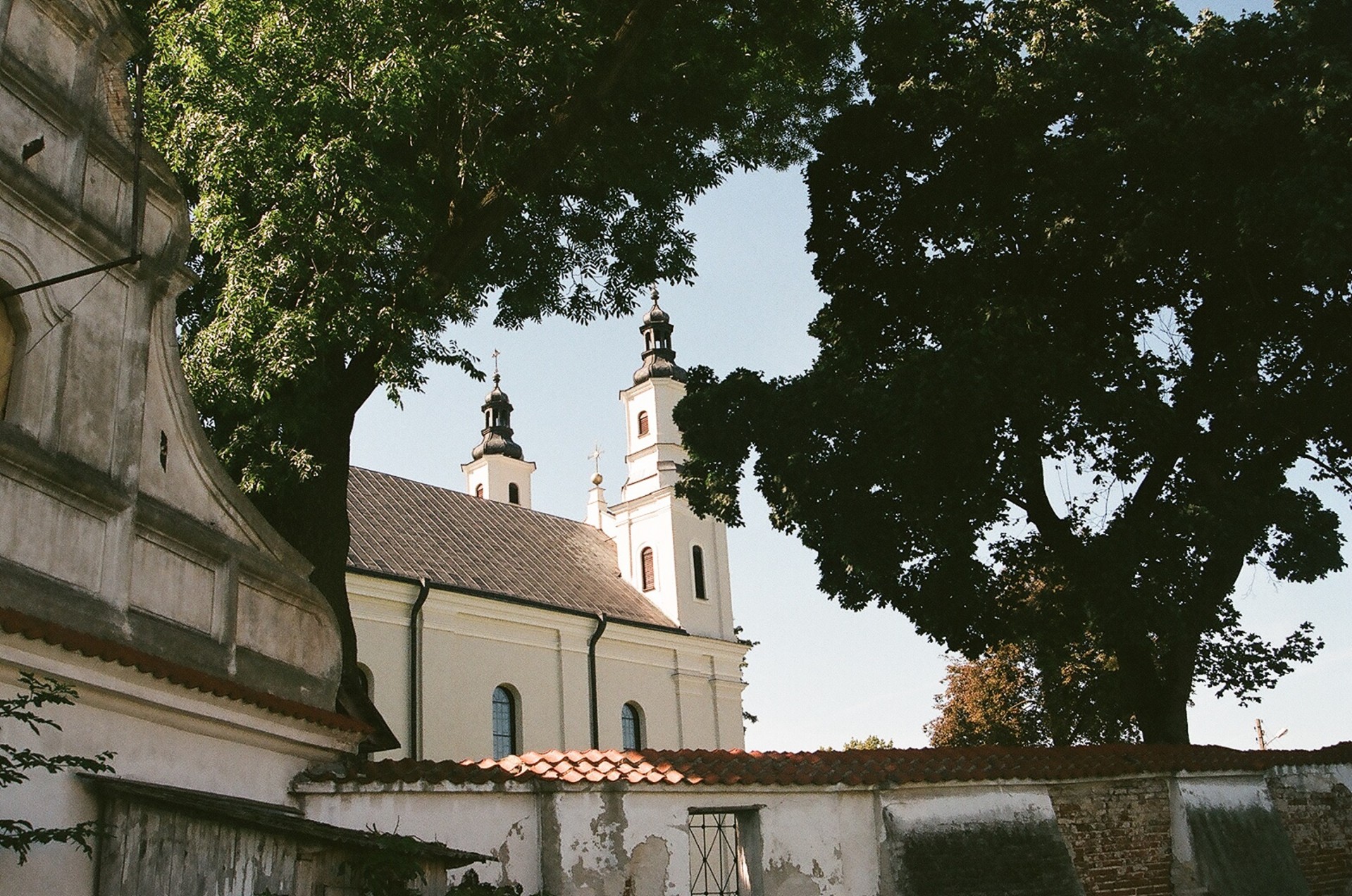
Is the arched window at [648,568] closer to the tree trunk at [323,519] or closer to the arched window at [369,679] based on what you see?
the arched window at [369,679]

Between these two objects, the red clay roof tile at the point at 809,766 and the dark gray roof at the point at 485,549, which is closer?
the red clay roof tile at the point at 809,766

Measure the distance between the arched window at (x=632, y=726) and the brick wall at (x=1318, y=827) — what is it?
59.7ft

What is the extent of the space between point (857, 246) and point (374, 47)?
8348 mm

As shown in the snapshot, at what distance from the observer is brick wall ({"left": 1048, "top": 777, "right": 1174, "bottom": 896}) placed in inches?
469

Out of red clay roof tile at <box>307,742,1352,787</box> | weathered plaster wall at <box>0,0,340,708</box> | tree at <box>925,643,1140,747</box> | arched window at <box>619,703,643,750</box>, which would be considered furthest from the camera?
arched window at <box>619,703,643,750</box>

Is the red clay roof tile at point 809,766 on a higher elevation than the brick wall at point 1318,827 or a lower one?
higher

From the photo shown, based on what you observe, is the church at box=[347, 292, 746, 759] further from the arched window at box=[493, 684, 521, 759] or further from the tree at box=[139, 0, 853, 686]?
the tree at box=[139, 0, 853, 686]

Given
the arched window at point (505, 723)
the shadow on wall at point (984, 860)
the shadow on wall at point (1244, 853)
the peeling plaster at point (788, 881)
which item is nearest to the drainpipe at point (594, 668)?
the arched window at point (505, 723)

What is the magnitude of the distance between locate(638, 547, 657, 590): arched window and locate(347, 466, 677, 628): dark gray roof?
0.42 metres

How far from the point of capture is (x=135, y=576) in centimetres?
860

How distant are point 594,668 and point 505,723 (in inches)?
114

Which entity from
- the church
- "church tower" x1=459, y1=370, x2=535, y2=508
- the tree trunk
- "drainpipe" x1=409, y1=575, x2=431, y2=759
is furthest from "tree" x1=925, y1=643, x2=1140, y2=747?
"church tower" x1=459, y1=370, x2=535, y2=508

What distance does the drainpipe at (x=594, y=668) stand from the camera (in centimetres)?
2939

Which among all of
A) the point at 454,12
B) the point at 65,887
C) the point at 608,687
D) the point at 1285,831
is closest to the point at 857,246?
the point at 454,12
